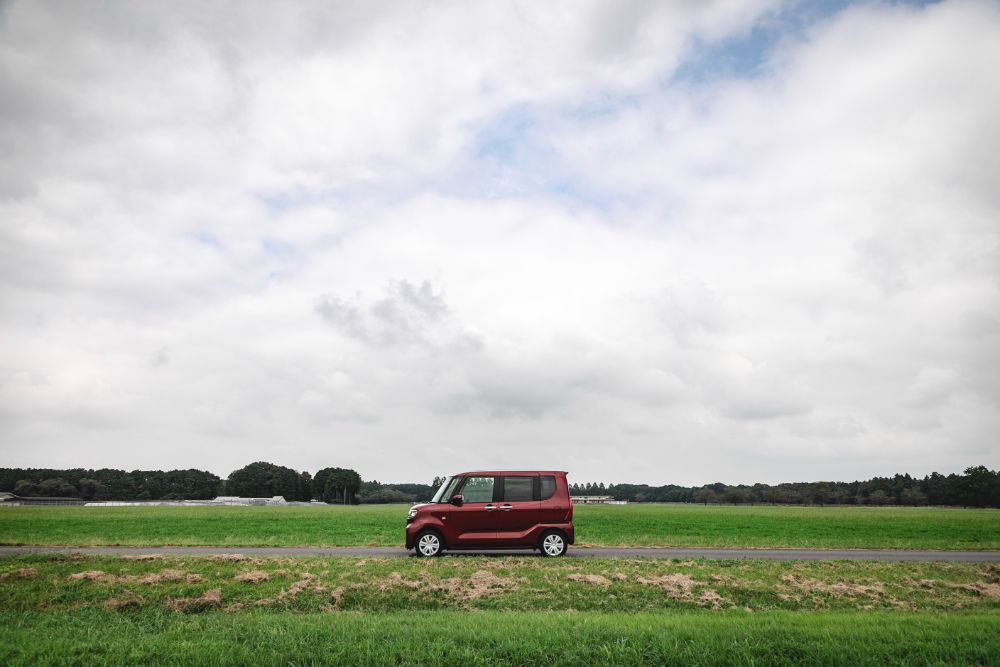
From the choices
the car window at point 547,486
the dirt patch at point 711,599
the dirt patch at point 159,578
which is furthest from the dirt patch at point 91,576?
the dirt patch at point 711,599

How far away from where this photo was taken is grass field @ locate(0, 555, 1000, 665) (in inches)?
357

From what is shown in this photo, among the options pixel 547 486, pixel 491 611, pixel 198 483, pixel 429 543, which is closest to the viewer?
pixel 491 611

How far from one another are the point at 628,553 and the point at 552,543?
2.76 meters

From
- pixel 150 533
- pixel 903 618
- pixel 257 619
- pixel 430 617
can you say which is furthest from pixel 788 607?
pixel 150 533

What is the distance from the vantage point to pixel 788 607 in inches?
487

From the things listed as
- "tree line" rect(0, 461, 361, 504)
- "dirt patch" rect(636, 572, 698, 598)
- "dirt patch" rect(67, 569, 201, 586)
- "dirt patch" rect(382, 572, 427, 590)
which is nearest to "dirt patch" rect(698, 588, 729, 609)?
"dirt patch" rect(636, 572, 698, 598)

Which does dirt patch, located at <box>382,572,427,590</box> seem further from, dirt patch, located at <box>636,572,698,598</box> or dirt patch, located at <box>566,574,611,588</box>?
dirt patch, located at <box>636,572,698,598</box>

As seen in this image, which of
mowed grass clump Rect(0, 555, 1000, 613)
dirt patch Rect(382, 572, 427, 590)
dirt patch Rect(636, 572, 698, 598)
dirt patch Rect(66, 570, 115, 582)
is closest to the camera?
mowed grass clump Rect(0, 555, 1000, 613)

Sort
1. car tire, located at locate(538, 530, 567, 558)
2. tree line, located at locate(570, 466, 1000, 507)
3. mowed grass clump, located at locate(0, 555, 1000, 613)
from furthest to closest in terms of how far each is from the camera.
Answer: tree line, located at locate(570, 466, 1000, 507) → car tire, located at locate(538, 530, 567, 558) → mowed grass clump, located at locate(0, 555, 1000, 613)

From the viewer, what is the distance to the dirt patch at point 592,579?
13.2 metres

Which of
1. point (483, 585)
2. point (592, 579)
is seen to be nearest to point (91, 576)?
point (483, 585)

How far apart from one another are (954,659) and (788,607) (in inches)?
139

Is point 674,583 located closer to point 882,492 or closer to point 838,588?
point 838,588

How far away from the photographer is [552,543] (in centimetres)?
1759
